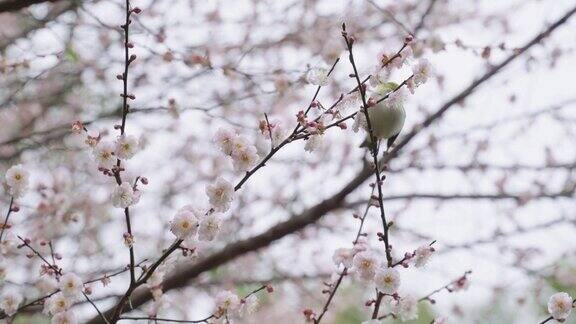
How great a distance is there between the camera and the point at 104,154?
73.7 inches

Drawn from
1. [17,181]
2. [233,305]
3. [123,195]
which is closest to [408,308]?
[233,305]

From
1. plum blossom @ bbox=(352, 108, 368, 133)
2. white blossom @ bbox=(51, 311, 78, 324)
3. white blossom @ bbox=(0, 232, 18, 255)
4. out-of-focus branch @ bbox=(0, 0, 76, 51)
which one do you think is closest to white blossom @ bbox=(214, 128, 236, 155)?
plum blossom @ bbox=(352, 108, 368, 133)

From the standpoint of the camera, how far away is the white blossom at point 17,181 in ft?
7.35

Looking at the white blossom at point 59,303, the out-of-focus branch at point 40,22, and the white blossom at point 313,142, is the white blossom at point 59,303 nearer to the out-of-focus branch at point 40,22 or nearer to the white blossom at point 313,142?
the white blossom at point 313,142

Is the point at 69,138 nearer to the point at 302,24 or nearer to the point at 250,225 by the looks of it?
the point at 250,225

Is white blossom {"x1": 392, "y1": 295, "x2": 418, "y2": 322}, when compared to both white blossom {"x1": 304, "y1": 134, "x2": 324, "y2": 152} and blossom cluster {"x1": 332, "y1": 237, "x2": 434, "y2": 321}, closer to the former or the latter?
blossom cluster {"x1": 332, "y1": 237, "x2": 434, "y2": 321}

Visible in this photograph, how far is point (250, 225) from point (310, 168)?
2.48 ft

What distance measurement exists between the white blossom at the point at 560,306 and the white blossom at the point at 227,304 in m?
1.01

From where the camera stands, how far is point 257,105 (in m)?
5.33

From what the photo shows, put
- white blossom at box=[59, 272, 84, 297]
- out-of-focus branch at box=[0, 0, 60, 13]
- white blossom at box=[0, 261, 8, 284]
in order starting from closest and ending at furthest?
white blossom at box=[59, 272, 84, 297] → white blossom at box=[0, 261, 8, 284] → out-of-focus branch at box=[0, 0, 60, 13]

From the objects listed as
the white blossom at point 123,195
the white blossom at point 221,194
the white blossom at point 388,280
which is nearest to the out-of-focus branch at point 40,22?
the white blossom at point 123,195

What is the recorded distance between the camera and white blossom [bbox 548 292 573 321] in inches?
77.0

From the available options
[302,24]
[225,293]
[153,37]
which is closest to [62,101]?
[153,37]

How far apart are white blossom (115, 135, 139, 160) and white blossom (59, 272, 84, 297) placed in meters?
0.44
